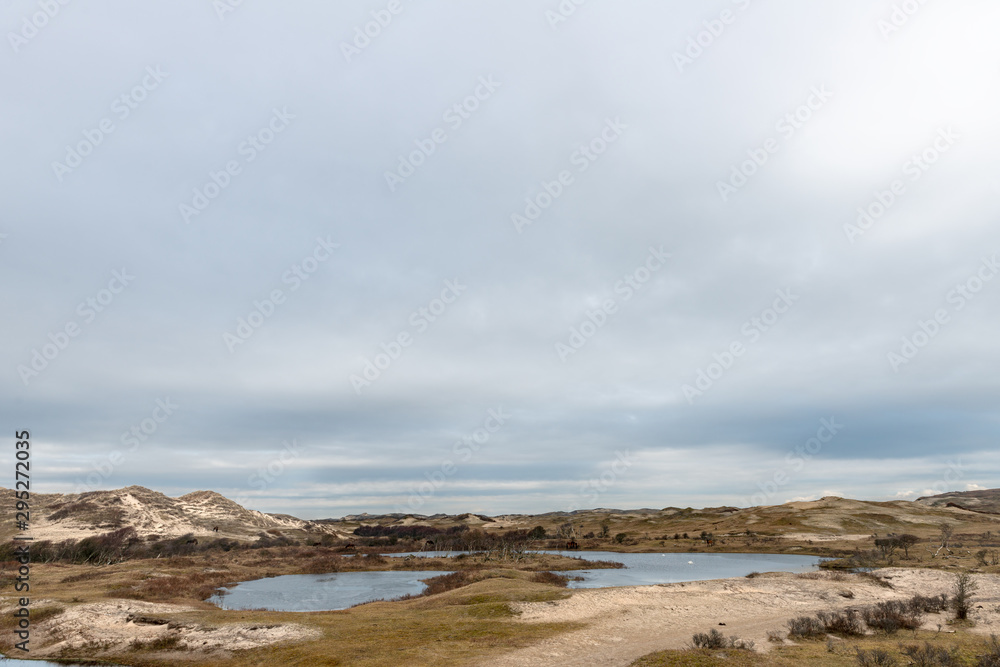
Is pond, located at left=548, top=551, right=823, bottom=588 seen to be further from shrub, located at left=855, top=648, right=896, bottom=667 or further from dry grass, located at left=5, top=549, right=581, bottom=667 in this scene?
shrub, located at left=855, top=648, right=896, bottom=667

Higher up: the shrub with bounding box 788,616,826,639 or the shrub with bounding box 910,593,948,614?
the shrub with bounding box 788,616,826,639

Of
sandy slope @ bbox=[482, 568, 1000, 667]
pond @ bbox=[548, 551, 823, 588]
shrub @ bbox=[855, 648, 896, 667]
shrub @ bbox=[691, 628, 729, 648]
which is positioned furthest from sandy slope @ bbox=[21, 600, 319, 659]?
pond @ bbox=[548, 551, 823, 588]

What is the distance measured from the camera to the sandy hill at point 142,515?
114375 millimetres

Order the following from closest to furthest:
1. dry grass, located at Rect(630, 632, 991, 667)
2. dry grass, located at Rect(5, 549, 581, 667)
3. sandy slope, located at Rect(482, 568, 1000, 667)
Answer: dry grass, located at Rect(630, 632, 991, 667)
sandy slope, located at Rect(482, 568, 1000, 667)
dry grass, located at Rect(5, 549, 581, 667)

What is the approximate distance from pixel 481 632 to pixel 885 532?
133552mm

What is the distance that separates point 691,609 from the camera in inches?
1550

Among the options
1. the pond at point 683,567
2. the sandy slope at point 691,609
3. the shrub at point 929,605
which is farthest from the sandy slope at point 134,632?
the shrub at point 929,605

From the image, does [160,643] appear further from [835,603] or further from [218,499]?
[218,499]

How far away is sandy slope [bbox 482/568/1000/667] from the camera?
2812cm

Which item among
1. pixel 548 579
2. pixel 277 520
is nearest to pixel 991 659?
pixel 548 579

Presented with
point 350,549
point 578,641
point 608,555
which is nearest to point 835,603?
point 578,641

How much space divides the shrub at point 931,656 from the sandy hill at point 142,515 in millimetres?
134213

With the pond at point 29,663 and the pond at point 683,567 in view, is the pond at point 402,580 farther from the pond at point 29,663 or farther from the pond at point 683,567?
the pond at point 29,663

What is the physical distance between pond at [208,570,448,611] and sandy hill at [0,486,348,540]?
62.8m
